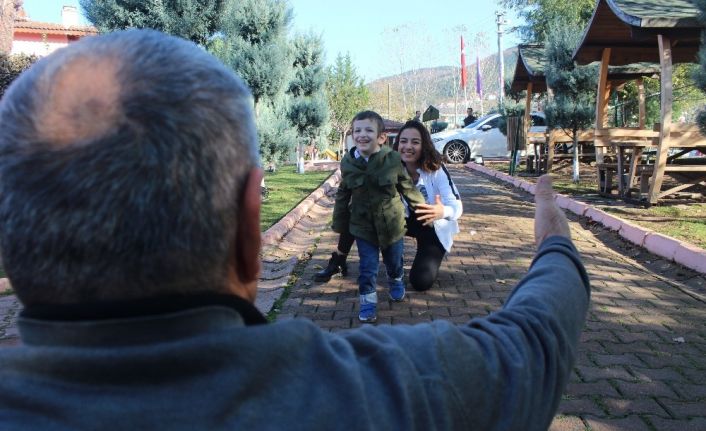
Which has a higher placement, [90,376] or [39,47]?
[39,47]

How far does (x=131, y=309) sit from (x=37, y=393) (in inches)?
6.2

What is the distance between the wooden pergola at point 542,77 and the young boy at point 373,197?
12.1 m

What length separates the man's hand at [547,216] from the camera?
1554 millimetres

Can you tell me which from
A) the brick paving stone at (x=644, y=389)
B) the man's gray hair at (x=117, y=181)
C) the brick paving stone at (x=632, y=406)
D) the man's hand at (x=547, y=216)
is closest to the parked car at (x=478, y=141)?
the brick paving stone at (x=644, y=389)

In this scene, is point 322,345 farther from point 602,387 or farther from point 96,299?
point 602,387

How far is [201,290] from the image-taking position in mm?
926

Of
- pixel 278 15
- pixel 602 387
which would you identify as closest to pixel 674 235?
pixel 602 387

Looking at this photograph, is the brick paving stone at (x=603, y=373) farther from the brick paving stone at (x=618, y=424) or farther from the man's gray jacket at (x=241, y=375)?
the man's gray jacket at (x=241, y=375)

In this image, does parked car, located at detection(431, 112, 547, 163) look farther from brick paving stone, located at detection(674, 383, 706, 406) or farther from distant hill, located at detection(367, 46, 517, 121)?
distant hill, located at detection(367, 46, 517, 121)

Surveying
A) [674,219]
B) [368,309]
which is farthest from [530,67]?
[368,309]

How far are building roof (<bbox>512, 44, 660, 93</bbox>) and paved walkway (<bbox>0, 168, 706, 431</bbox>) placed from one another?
30.9 ft

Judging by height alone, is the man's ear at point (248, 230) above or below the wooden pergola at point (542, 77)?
below

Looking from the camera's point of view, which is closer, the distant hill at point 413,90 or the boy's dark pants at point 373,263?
the boy's dark pants at point 373,263

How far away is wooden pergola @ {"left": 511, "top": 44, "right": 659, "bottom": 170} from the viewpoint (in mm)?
17016
